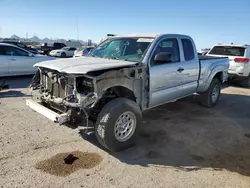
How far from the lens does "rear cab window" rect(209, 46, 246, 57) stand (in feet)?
36.2

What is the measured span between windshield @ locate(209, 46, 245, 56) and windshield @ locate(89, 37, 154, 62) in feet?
23.5

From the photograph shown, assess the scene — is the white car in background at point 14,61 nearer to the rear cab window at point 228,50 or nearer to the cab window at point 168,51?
the cab window at point 168,51

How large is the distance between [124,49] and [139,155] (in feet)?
7.36

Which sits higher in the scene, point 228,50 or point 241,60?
point 228,50

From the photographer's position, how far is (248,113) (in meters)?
7.27

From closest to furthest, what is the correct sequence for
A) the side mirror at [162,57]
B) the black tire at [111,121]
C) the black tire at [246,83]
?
1. the black tire at [111,121]
2. the side mirror at [162,57]
3. the black tire at [246,83]

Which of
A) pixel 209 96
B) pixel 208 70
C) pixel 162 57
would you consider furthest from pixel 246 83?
pixel 162 57

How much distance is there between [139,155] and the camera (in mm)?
4293

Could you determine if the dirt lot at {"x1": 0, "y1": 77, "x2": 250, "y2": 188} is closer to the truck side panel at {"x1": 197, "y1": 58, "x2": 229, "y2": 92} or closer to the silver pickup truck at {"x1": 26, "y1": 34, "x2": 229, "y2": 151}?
the silver pickup truck at {"x1": 26, "y1": 34, "x2": 229, "y2": 151}

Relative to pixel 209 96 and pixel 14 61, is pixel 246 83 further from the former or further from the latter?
pixel 14 61

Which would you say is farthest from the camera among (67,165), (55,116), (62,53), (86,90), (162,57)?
(62,53)

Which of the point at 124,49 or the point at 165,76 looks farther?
the point at 124,49

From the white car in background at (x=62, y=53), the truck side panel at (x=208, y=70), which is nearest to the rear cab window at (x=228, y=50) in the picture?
the truck side panel at (x=208, y=70)

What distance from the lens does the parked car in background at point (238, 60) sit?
1078 cm
